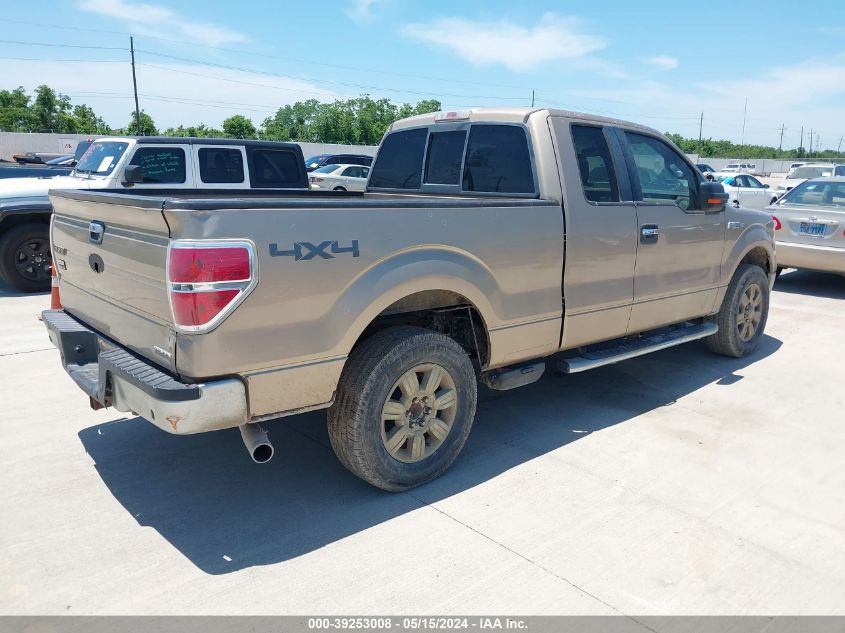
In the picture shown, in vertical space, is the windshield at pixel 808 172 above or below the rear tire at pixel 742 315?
above

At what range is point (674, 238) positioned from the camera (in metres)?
5.04

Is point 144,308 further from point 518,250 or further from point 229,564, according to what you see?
point 518,250

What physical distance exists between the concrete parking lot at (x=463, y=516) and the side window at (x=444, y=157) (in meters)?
A: 1.72

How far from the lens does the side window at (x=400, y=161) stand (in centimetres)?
519

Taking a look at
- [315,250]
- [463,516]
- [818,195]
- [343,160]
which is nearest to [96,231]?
[315,250]

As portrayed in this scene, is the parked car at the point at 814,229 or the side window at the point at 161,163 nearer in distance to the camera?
the side window at the point at 161,163

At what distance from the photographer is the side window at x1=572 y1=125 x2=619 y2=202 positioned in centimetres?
445

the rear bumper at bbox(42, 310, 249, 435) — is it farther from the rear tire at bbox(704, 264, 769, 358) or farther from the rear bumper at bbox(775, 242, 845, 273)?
the rear bumper at bbox(775, 242, 845, 273)

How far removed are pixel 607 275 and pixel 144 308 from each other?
9.45 ft

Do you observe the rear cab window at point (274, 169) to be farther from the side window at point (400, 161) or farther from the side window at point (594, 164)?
the side window at point (594, 164)

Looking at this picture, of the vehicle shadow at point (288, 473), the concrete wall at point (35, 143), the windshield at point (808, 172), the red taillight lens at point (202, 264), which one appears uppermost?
the concrete wall at point (35, 143)

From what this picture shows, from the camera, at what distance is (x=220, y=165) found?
29.1 feet

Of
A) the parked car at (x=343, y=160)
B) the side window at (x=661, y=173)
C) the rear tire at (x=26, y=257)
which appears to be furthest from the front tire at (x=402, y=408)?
the parked car at (x=343, y=160)

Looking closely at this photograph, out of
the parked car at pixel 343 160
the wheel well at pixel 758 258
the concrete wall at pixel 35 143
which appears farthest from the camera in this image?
the concrete wall at pixel 35 143
